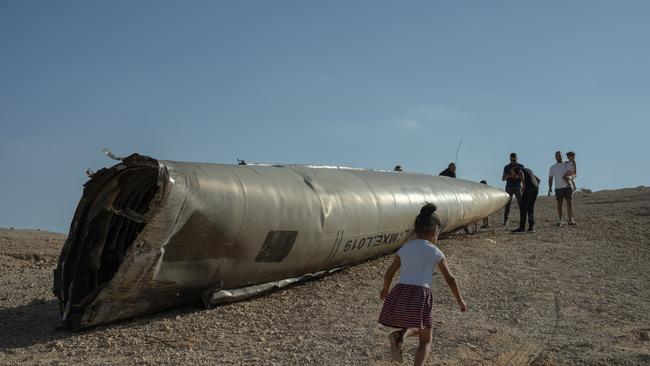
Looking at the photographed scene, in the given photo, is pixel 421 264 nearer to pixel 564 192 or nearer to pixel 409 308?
pixel 409 308

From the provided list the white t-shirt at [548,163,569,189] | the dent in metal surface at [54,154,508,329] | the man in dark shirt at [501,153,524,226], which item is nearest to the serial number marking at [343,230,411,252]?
the dent in metal surface at [54,154,508,329]

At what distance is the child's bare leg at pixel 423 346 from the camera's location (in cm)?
420

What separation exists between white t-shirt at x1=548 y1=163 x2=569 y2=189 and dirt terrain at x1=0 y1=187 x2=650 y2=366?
2878 mm

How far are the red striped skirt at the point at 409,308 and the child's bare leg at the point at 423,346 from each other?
44 mm

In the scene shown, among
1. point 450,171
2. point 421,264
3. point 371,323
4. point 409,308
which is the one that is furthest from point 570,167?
point 409,308

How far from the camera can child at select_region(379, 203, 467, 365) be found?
168 inches

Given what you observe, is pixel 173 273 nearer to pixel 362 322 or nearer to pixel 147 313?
pixel 147 313

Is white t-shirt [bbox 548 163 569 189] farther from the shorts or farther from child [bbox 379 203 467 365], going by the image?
child [bbox 379 203 467 365]

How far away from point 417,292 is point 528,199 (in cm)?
917

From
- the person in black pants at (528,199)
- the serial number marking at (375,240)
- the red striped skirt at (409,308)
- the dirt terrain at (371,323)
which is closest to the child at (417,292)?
the red striped skirt at (409,308)

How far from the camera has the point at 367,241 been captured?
8.66 meters

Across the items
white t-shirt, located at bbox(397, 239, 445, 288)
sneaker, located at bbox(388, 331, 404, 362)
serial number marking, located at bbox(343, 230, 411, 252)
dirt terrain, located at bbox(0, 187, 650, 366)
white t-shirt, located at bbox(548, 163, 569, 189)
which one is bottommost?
dirt terrain, located at bbox(0, 187, 650, 366)

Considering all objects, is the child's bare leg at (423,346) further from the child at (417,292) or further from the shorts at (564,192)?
the shorts at (564,192)

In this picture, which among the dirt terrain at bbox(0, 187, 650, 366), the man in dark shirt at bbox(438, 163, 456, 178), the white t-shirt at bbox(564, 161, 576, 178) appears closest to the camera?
the dirt terrain at bbox(0, 187, 650, 366)
